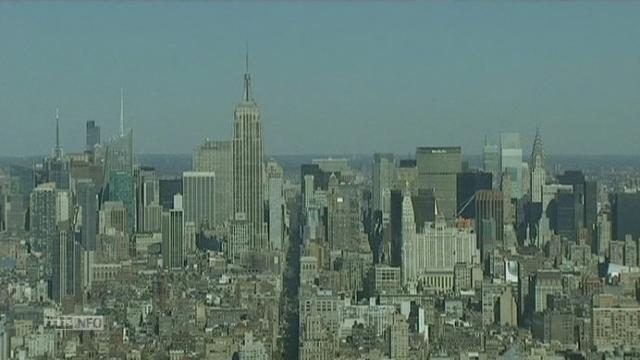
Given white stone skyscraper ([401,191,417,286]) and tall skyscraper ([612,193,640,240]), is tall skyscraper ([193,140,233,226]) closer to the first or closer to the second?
white stone skyscraper ([401,191,417,286])

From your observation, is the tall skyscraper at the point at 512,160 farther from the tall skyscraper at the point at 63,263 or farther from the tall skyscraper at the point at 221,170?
the tall skyscraper at the point at 63,263

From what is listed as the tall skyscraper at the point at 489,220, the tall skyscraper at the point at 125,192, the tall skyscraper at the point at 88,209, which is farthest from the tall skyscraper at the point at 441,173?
the tall skyscraper at the point at 88,209

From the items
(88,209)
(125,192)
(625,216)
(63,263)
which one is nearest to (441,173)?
(625,216)

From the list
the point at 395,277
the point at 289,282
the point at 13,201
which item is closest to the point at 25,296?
the point at 13,201

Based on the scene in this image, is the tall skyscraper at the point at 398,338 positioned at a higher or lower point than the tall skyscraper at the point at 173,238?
lower

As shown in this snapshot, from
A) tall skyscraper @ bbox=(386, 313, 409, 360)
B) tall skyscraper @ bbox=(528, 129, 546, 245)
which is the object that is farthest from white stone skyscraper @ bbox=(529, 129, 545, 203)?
tall skyscraper @ bbox=(386, 313, 409, 360)

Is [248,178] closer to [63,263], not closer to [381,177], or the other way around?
[381,177]
